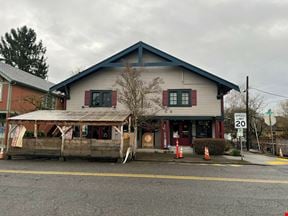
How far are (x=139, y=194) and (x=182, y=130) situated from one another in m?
15.0

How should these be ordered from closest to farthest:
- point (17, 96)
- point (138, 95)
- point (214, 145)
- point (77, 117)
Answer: point (77, 117), point (214, 145), point (138, 95), point (17, 96)

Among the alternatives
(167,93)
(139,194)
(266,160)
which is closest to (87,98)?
(167,93)

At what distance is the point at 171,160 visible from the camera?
15195 mm

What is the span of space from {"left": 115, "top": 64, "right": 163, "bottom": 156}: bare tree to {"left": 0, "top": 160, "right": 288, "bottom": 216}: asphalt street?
7250 millimetres

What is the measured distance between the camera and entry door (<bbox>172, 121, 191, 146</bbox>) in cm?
2142

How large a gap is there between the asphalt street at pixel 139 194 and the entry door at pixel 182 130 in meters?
11.2

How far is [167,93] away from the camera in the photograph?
21141 millimetres

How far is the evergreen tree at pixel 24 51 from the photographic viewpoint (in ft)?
155

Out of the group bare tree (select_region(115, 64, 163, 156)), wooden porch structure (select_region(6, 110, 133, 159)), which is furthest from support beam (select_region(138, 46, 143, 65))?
wooden porch structure (select_region(6, 110, 133, 159))

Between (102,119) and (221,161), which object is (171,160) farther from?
(102,119)

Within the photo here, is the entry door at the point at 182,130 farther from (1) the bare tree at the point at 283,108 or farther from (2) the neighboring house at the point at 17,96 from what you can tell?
(1) the bare tree at the point at 283,108

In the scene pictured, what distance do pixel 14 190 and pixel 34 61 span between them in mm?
46444

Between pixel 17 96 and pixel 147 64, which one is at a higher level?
pixel 147 64

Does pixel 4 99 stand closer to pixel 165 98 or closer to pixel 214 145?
pixel 165 98
